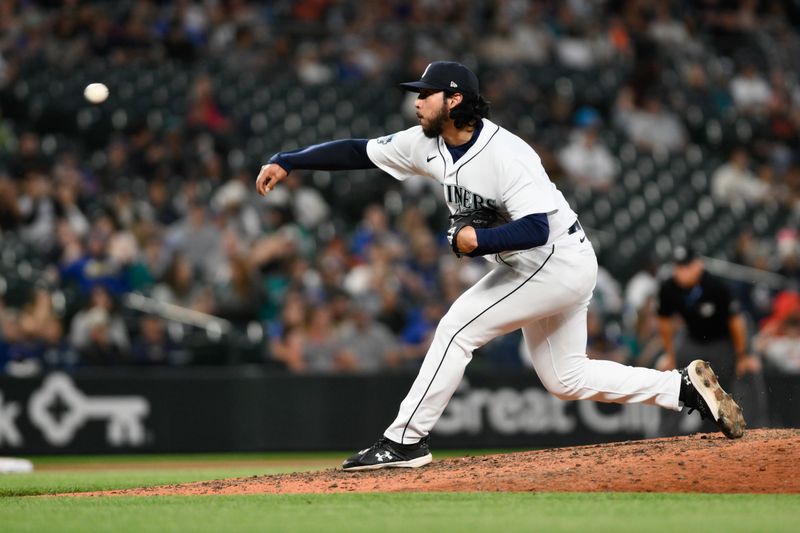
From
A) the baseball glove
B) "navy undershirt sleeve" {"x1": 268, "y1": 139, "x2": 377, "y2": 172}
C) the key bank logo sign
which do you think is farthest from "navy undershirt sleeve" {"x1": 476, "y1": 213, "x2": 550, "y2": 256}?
the key bank logo sign

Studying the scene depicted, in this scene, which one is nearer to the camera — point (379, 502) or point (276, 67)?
point (379, 502)

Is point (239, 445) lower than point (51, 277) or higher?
lower

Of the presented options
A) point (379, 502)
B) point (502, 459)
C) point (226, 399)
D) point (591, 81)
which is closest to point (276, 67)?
point (591, 81)

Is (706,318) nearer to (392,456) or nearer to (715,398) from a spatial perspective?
(715,398)

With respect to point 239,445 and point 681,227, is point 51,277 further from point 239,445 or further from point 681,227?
point 681,227

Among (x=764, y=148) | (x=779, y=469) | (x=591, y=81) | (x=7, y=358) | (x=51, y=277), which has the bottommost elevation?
(x=779, y=469)

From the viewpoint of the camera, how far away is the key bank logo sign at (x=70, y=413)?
37.8 feet

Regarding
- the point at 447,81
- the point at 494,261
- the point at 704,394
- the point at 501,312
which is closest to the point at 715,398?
the point at 704,394

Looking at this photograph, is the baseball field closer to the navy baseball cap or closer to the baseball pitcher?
the baseball pitcher

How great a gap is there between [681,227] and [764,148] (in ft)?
9.04

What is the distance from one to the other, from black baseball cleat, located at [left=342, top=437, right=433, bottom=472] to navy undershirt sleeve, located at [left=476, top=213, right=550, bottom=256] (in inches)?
42.8

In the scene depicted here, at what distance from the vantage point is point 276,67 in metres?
16.7

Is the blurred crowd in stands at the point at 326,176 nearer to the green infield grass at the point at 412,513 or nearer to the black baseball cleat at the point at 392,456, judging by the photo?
the black baseball cleat at the point at 392,456

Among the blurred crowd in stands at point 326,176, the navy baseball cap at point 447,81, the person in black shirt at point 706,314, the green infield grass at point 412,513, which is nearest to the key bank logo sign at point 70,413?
the blurred crowd in stands at point 326,176
